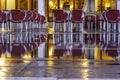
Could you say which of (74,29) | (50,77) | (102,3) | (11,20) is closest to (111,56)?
(50,77)

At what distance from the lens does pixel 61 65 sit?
815 cm

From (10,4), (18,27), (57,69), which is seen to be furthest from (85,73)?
(10,4)

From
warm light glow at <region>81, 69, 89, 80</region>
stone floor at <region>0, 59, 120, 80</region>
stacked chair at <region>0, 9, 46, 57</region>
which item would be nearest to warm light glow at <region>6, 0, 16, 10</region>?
stacked chair at <region>0, 9, 46, 57</region>

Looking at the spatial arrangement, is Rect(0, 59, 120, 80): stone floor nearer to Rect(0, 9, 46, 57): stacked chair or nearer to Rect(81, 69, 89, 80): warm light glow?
Rect(81, 69, 89, 80): warm light glow

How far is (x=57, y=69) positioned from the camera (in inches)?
296

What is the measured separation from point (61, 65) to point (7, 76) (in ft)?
5.92

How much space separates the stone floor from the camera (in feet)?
21.4

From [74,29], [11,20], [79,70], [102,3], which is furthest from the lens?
[102,3]

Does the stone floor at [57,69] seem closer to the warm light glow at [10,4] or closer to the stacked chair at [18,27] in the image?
the stacked chair at [18,27]

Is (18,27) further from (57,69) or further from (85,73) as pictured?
(85,73)

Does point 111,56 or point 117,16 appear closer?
point 111,56

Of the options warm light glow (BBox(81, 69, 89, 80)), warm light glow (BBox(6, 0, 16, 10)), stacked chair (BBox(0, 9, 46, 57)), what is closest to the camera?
warm light glow (BBox(81, 69, 89, 80))

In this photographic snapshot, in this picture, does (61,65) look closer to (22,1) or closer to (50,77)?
(50,77)

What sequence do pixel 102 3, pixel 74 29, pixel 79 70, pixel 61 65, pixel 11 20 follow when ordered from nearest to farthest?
pixel 79 70, pixel 61 65, pixel 11 20, pixel 74 29, pixel 102 3
